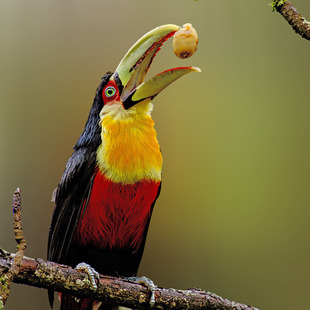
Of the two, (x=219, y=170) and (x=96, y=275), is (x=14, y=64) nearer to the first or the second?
(x=219, y=170)

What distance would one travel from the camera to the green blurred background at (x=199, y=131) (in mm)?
2328

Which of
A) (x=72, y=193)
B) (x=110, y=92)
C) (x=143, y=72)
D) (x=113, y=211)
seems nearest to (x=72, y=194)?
(x=72, y=193)

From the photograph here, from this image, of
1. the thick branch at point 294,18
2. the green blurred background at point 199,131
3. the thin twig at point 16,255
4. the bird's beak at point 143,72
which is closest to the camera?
the thin twig at point 16,255

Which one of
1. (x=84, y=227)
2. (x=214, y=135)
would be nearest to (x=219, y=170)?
(x=214, y=135)

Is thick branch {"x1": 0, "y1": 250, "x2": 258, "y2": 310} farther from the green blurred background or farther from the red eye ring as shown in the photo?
the green blurred background

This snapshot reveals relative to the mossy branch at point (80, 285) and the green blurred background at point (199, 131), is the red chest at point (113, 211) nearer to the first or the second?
the mossy branch at point (80, 285)

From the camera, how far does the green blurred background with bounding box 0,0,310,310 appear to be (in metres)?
2.33

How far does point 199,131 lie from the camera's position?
2.47 meters

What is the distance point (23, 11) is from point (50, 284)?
1.58m

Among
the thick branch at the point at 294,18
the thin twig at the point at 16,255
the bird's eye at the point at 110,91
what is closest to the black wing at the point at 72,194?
the bird's eye at the point at 110,91

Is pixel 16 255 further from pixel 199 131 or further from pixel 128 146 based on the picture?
pixel 199 131

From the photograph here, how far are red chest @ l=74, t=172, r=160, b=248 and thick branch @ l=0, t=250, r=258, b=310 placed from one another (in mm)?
276

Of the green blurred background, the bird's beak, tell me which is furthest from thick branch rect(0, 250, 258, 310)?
the green blurred background

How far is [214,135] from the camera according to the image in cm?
249
